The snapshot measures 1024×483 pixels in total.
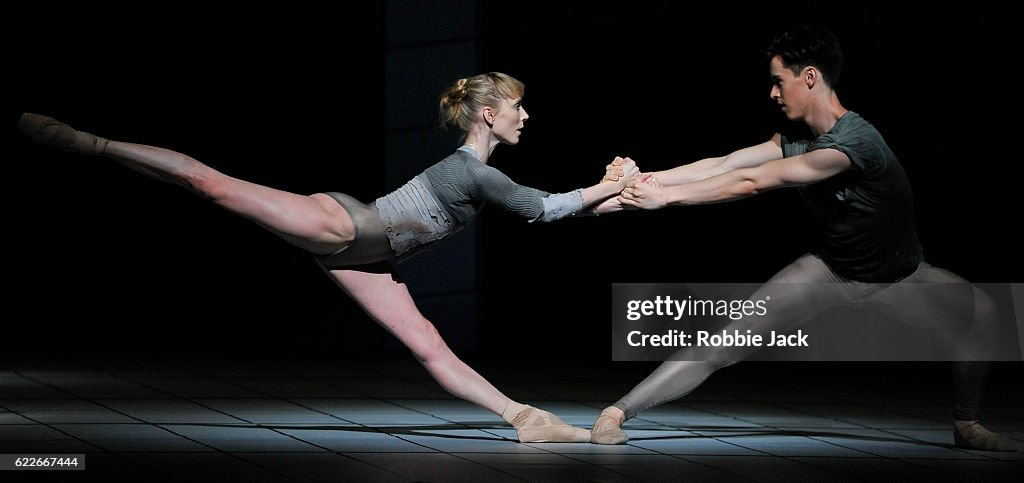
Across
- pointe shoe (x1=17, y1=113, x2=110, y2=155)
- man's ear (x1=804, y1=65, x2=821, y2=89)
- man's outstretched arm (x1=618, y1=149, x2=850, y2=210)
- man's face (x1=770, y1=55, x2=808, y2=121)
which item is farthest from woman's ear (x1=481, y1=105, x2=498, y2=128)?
pointe shoe (x1=17, y1=113, x2=110, y2=155)

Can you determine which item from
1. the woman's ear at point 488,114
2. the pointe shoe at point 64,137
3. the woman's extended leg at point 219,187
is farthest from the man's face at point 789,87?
the pointe shoe at point 64,137

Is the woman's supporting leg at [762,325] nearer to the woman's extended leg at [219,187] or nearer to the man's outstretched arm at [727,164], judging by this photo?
the man's outstretched arm at [727,164]

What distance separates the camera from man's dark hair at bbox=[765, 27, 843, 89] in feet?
17.5

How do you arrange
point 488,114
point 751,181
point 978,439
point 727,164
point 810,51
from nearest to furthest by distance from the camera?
point 751,181
point 810,51
point 978,439
point 488,114
point 727,164

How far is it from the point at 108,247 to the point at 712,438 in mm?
5256

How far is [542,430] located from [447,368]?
1.35ft

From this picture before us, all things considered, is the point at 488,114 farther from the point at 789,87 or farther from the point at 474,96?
the point at 789,87

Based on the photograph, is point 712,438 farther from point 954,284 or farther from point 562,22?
point 562,22

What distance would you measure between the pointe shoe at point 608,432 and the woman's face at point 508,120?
1.10m

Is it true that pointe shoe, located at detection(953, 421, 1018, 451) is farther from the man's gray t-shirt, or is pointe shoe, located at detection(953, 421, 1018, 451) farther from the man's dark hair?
the man's dark hair

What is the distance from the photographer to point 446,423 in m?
6.11

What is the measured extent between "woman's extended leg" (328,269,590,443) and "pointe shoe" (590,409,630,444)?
0.08 metres

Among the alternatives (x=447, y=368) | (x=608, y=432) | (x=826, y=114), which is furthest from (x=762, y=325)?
(x=447, y=368)

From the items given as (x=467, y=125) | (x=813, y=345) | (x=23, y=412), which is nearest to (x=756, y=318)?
(x=467, y=125)
